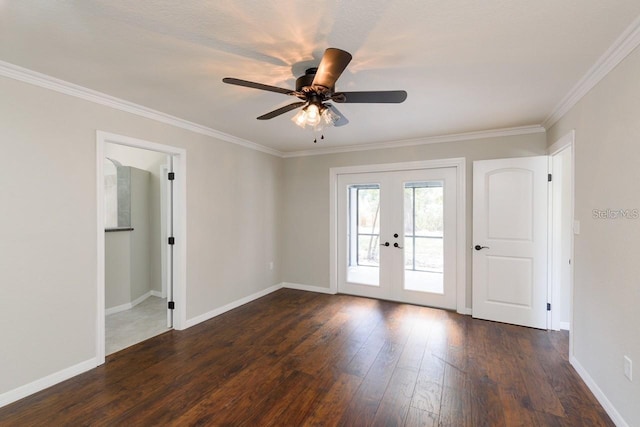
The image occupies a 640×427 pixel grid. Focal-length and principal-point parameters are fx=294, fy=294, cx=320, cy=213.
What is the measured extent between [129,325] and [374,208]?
3.68 metres

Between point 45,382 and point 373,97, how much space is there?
3311mm

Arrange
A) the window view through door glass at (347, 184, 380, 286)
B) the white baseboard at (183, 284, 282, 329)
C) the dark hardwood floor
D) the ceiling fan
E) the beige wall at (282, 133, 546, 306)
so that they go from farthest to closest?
the window view through door glass at (347, 184, 380, 286) → the beige wall at (282, 133, 546, 306) → the white baseboard at (183, 284, 282, 329) → the dark hardwood floor → the ceiling fan

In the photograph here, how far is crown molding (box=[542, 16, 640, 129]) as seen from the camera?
1712 millimetres

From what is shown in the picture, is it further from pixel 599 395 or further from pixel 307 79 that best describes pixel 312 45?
pixel 599 395

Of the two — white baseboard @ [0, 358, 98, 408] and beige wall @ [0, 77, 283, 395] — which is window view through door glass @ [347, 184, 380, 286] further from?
white baseboard @ [0, 358, 98, 408]

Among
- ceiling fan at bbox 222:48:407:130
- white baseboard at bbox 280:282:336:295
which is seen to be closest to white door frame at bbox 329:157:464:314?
white baseboard at bbox 280:282:336:295

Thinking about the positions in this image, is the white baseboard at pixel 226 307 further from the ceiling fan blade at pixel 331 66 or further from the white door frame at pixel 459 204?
the ceiling fan blade at pixel 331 66

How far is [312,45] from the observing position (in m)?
1.85

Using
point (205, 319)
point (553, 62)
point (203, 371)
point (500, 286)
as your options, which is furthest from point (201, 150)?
point (500, 286)

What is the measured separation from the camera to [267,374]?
8.32ft

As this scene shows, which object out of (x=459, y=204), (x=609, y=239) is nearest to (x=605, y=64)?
(x=609, y=239)

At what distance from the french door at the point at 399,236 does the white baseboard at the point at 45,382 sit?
3378mm

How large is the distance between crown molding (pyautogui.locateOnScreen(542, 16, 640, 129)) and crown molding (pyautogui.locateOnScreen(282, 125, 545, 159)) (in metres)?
0.70

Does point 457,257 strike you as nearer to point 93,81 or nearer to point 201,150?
point 201,150
